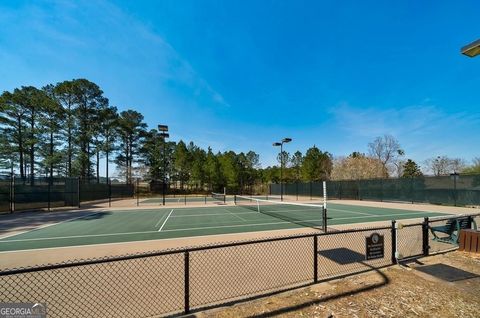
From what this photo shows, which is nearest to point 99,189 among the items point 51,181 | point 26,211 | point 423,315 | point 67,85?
point 51,181

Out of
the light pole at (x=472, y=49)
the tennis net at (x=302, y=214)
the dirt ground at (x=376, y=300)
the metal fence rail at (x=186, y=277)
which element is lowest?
the tennis net at (x=302, y=214)

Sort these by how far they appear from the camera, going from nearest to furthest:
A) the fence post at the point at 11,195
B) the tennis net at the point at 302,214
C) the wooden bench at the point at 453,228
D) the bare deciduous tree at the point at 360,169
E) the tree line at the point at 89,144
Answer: the wooden bench at the point at 453,228 < the tennis net at the point at 302,214 < the fence post at the point at 11,195 < the tree line at the point at 89,144 < the bare deciduous tree at the point at 360,169

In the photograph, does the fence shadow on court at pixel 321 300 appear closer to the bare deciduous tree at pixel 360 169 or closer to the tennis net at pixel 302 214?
the tennis net at pixel 302 214

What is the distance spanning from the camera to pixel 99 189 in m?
34.2

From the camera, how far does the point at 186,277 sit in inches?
156

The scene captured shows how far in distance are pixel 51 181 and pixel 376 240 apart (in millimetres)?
32649

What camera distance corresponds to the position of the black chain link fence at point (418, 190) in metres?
21.5

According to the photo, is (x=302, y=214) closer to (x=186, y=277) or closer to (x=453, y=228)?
(x=453, y=228)

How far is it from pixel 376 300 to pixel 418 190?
2559 centimetres

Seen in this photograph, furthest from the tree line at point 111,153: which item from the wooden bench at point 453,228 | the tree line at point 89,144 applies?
the wooden bench at point 453,228

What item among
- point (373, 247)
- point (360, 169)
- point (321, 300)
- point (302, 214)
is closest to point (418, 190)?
point (302, 214)

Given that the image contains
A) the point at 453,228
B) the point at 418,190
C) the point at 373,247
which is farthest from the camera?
A: the point at 418,190

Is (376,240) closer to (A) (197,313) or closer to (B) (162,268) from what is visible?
(A) (197,313)

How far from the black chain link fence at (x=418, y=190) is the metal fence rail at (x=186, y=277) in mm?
19099
